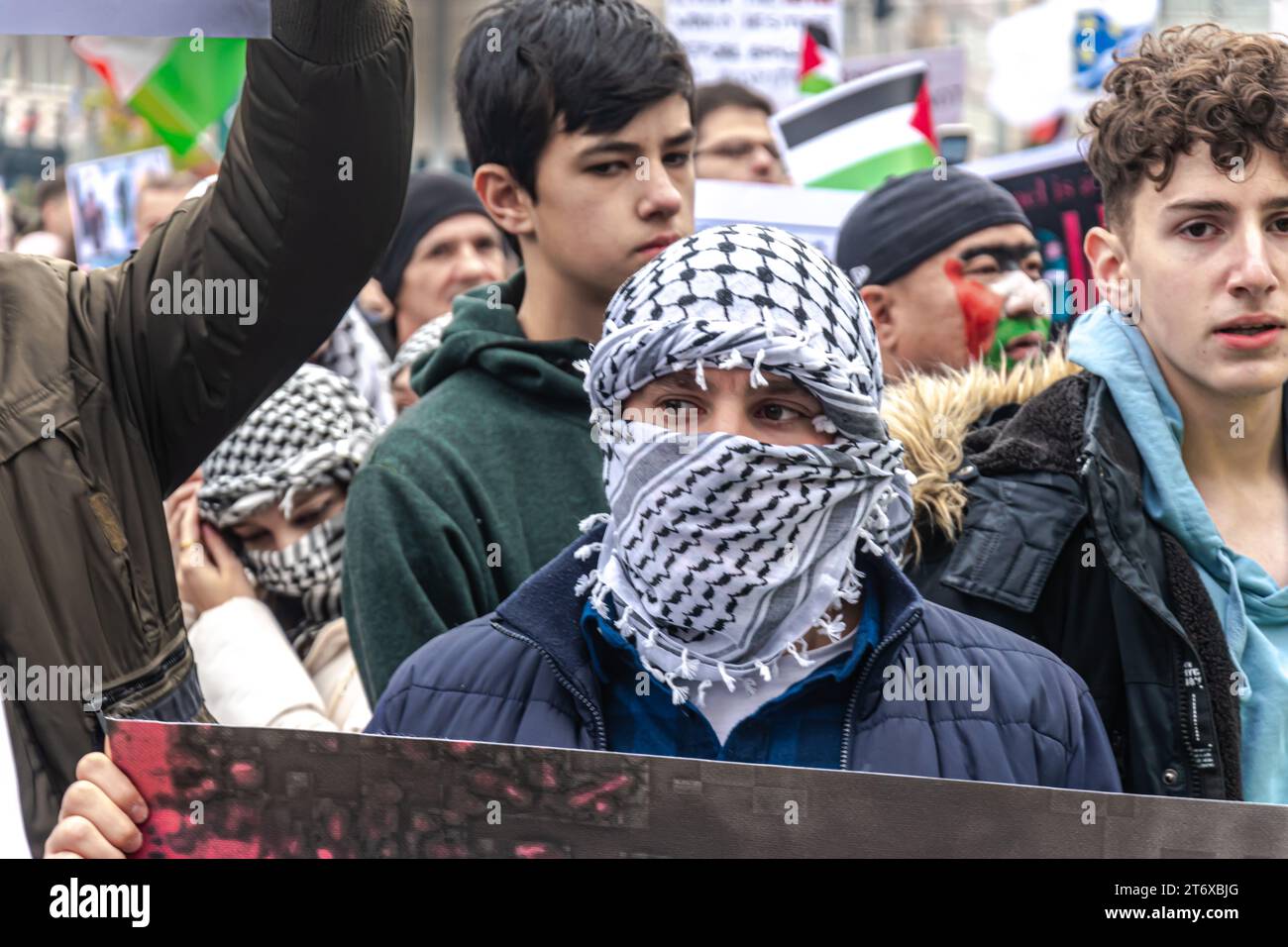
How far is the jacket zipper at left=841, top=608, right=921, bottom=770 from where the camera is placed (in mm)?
2334

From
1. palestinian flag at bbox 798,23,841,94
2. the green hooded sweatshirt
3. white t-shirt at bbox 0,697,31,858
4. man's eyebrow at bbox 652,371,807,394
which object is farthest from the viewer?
palestinian flag at bbox 798,23,841,94

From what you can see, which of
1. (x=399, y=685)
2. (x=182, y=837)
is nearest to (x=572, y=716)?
(x=399, y=685)

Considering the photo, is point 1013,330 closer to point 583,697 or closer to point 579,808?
point 583,697

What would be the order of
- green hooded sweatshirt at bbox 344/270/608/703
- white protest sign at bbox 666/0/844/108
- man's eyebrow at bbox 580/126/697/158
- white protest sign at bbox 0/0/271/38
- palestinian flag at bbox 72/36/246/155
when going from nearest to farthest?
white protest sign at bbox 0/0/271/38
green hooded sweatshirt at bbox 344/270/608/703
man's eyebrow at bbox 580/126/697/158
palestinian flag at bbox 72/36/246/155
white protest sign at bbox 666/0/844/108

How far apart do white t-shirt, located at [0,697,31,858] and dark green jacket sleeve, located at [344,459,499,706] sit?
1.02m

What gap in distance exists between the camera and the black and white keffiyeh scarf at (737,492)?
2365 millimetres

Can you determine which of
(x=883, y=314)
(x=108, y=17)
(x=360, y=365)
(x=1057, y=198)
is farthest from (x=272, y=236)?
(x=1057, y=198)

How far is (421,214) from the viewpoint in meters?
5.87

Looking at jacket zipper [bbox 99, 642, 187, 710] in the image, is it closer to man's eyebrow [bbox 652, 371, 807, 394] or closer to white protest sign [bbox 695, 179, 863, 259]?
man's eyebrow [bbox 652, 371, 807, 394]

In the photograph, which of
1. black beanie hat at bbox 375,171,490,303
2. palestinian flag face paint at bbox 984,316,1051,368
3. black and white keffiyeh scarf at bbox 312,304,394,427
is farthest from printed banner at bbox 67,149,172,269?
palestinian flag face paint at bbox 984,316,1051,368

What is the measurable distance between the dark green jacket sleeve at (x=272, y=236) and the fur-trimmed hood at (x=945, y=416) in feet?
3.66

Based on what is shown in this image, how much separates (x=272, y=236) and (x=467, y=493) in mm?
1054

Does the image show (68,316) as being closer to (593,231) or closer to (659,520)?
(659,520)
